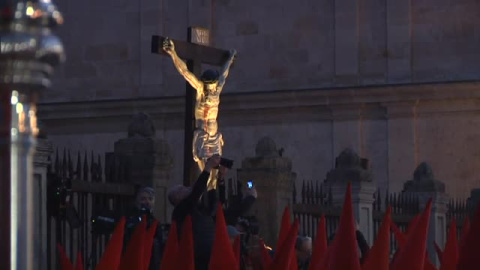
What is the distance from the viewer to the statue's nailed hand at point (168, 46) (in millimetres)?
12312

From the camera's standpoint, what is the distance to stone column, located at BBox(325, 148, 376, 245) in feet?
60.6

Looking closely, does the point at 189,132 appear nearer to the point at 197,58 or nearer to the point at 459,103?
the point at 197,58

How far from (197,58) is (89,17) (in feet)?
52.5

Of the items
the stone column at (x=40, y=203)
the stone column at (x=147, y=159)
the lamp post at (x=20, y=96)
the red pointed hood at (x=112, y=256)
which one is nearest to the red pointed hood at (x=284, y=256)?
the red pointed hood at (x=112, y=256)

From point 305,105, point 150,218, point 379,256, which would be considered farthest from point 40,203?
point 305,105

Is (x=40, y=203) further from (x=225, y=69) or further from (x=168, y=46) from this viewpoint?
(x=225, y=69)

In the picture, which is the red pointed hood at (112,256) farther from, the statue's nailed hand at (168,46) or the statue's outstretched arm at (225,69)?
the statue's outstretched arm at (225,69)

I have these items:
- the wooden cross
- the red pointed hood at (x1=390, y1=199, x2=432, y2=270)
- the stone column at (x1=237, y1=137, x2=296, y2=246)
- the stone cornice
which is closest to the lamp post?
the red pointed hood at (x1=390, y1=199, x2=432, y2=270)

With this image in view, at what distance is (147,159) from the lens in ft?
45.4

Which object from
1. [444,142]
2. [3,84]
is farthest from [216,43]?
[3,84]

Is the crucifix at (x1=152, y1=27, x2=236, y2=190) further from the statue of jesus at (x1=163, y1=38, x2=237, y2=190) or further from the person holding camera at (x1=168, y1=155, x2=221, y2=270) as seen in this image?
the person holding camera at (x1=168, y1=155, x2=221, y2=270)

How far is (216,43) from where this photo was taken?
2759 cm

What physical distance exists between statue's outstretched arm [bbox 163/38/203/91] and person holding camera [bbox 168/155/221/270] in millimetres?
2905

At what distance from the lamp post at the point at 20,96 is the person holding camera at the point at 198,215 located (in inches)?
250
